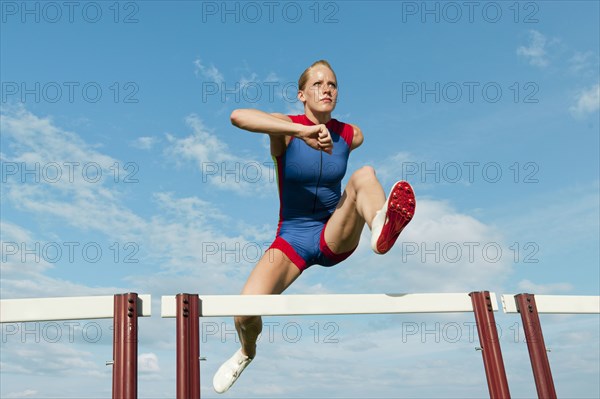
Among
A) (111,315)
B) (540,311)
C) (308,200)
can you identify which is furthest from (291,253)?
(540,311)

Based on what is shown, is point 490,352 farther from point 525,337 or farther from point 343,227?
point 343,227

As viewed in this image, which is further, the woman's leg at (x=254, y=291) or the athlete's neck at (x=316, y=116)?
the athlete's neck at (x=316, y=116)

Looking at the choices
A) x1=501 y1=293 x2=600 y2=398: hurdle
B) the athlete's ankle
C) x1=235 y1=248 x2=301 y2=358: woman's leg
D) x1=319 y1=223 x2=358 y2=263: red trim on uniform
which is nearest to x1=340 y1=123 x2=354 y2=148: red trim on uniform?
x1=319 y1=223 x2=358 y2=263: red trim on uniform

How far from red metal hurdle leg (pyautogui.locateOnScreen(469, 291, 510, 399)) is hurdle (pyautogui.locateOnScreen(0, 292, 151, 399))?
1.66 metres

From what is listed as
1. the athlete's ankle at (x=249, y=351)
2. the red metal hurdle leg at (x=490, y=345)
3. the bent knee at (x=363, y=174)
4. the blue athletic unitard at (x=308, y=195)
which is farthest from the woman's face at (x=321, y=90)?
the athlete's ankle at (x=249, y=351)

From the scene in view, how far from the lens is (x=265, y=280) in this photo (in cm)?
314

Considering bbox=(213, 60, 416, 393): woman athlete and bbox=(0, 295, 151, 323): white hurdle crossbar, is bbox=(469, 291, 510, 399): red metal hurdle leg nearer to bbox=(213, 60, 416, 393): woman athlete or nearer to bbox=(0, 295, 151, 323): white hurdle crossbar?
bbox=(213, 60, 416, 393): woman athlete

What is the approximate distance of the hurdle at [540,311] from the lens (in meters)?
2.82

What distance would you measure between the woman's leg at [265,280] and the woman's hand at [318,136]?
84 centimetres

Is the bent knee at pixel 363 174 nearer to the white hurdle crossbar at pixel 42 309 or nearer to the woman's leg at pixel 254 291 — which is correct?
the woman's leg at pixel 254 291

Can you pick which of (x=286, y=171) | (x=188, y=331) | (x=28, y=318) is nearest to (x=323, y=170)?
(x=286, y=171)

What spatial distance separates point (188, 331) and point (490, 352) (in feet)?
4.82

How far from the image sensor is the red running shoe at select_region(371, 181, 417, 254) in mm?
2539

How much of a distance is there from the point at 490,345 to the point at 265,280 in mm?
1241
